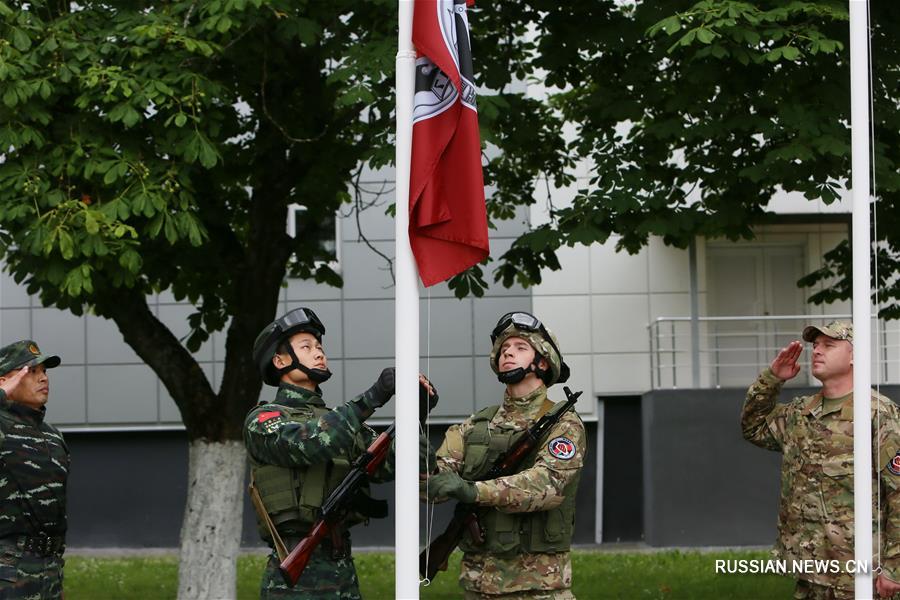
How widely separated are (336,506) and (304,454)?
0.33 metres

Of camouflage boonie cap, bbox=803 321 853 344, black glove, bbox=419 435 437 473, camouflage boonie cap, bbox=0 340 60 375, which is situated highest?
camouflage boonie cap, bbox=803 321 853 344

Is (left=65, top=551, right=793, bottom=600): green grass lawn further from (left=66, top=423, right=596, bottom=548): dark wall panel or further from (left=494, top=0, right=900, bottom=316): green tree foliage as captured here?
(left=494, top=0, right=900, bottom=316): green tree foliage

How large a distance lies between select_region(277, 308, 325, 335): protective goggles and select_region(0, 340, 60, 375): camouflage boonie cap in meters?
1.55

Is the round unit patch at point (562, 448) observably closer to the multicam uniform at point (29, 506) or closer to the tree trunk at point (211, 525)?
the multicam uniform at point (29, 506)

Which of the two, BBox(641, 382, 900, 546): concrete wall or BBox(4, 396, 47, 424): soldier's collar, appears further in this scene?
BBox(641, 382, 900, 546): concrete wall

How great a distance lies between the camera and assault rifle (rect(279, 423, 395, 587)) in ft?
19.8

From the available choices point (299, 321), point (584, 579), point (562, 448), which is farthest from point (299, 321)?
point (584, 579)

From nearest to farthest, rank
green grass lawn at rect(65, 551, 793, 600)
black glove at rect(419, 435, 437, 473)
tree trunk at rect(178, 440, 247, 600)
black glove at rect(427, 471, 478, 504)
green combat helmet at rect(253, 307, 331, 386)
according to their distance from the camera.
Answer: black glove at rect(419, 435, 437, 473) < black glove at rect(427, 471, 478, 504) < green combat helmet at rect(253, 307, 331, 386) < tree trunk at rect(178, 440, 247, 600) < green grass lawn at rect(65, 551, 793, 600)

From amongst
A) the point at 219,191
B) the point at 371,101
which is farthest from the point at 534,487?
the point at 219,191

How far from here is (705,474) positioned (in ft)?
54.3

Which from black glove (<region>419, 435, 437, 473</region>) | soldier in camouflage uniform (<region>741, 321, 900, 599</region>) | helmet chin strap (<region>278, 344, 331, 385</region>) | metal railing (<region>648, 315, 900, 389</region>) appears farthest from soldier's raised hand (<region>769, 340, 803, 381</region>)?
metal railing (<region>648, 315, 900, 389</region>)

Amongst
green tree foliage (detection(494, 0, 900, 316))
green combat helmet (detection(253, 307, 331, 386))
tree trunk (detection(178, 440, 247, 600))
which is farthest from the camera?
tree trunk (detection(178, 440, 247, 600))

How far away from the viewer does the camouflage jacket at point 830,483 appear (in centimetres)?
668

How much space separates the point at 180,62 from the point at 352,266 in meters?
8.55
